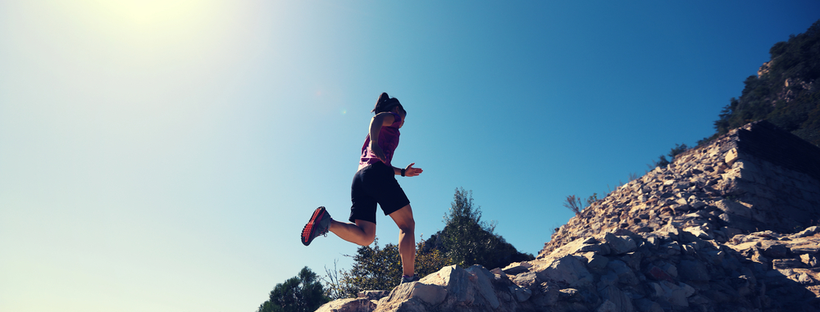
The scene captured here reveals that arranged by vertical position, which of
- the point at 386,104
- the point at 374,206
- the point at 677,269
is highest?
the point at 386,104

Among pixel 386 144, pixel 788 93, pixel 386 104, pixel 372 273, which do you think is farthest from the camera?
pixel 788 93

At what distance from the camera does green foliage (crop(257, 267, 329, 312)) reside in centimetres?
952

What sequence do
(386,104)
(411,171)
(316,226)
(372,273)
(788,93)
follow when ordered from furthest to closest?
(788,93)
(372,273)
(411,171)
(386,104)
(316,226)

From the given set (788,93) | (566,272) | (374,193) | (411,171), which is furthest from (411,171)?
(788,93)

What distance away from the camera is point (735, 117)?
27812mm

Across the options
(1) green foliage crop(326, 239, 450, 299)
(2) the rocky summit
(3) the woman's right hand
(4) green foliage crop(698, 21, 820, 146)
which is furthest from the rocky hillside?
(3) the woman's right hand

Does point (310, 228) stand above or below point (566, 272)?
above

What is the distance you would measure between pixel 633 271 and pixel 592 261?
0.47 metres

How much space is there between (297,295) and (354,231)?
8.66m

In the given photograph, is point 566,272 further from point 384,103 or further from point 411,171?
point 384,103

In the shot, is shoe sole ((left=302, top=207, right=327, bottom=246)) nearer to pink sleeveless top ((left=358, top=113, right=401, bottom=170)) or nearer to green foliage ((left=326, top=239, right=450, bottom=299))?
pink sleeveless top ((left=358, top=113, right=401, bottom=170))

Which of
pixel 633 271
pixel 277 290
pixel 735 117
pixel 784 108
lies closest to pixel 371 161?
pixel 633 271

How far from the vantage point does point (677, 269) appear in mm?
3242

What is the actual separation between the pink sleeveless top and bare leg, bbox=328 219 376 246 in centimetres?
45
